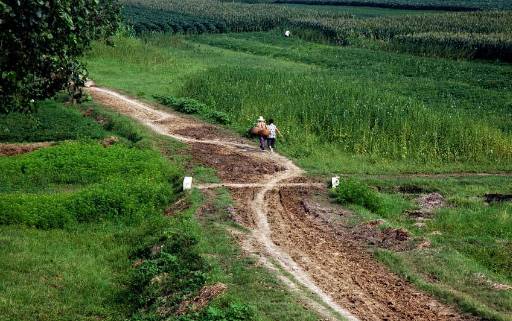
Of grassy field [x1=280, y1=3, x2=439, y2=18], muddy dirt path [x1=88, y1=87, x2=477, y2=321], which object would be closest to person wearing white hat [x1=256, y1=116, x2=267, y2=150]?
muddy dirt path [x1=88, y1=87, x2=477, y2=321]

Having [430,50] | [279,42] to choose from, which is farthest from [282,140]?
[279,42]

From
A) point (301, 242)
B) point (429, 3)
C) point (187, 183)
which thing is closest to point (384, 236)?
point (301, 242)

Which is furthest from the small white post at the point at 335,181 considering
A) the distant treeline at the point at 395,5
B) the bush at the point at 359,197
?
the distant treeline at the point at 395,5

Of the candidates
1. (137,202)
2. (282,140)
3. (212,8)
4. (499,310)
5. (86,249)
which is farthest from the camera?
(212,8)

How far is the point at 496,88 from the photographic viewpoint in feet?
132

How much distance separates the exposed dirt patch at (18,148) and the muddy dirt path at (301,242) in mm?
5087

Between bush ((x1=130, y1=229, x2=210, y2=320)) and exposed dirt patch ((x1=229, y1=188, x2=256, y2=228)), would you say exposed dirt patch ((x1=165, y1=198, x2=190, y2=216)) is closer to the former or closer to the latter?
exposed dirt patch ((x1=229, y1=188, x2=256, y2=228))

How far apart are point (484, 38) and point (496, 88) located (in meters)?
14.3

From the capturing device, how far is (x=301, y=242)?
19.2 meters

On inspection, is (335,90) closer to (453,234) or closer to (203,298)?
(453,234)

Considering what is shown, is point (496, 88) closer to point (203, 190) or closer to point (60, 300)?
point (203, 190)

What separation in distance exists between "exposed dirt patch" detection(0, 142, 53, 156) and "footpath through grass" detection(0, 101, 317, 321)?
94 cm

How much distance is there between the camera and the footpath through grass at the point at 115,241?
15.9 meters

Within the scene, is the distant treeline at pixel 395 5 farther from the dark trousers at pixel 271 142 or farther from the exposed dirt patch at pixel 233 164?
the exposed dirt patch at pixel 233 164
